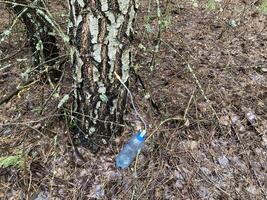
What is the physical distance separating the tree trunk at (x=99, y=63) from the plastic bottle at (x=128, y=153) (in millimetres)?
172

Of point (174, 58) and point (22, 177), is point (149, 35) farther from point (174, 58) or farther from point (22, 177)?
point (22, 177)

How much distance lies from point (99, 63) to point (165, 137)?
1.00 m

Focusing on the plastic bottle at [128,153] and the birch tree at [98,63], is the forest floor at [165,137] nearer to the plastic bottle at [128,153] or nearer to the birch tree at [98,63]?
the plastic bottle at [128,153]

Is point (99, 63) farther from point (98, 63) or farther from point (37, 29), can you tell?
point (37, 29)

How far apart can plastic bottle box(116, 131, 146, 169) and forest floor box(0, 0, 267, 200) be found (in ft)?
0.17

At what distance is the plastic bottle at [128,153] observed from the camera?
282 centimetres

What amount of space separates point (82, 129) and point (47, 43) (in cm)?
110

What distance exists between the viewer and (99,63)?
2.44m

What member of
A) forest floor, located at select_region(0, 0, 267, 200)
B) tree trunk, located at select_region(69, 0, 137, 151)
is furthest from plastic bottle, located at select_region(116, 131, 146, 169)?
tree trunk, located at select_region(69, 0, 137, 151)

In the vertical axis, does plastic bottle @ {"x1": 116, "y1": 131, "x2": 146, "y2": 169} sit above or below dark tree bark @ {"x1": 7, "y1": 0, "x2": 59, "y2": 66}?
below

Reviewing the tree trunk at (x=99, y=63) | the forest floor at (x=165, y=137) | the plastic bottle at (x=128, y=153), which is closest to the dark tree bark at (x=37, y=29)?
the forest floor at (x=165, y=137)

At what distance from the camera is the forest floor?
272cm

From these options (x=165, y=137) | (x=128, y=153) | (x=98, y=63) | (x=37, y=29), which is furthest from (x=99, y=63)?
(x=37, y=29)

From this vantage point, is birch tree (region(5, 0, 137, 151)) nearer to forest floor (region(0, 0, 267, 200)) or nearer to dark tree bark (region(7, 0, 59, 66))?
forest floor (region(0, 0, 267, 200))
